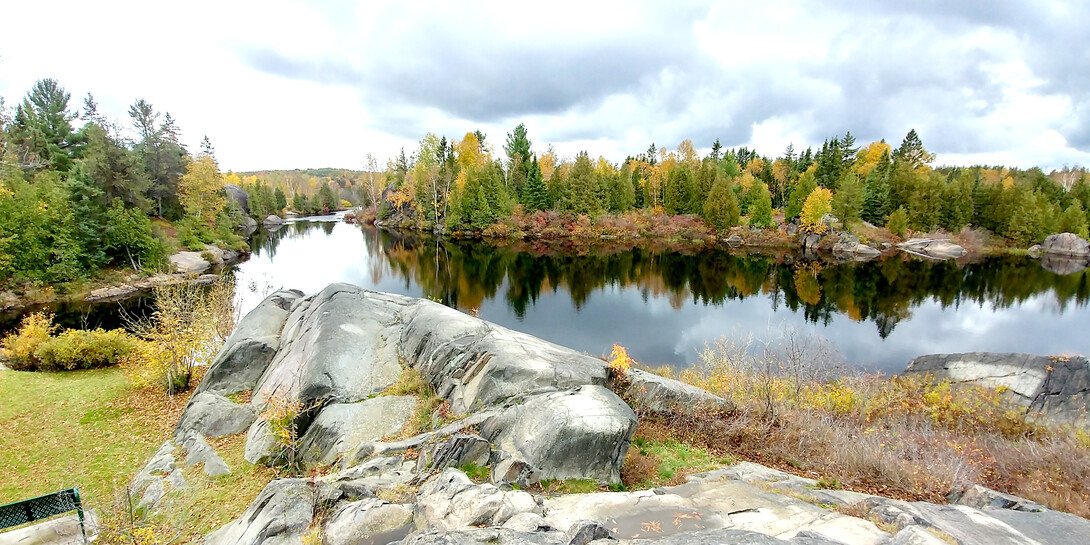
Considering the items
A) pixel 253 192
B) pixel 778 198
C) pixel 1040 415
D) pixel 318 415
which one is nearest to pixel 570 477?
pixel 318 415

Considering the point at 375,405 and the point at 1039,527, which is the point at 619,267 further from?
the point at 1039,527

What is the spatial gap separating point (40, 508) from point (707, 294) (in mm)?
40874

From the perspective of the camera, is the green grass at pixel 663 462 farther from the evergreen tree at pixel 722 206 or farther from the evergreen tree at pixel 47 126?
the evergreen tree at pixel 722 206

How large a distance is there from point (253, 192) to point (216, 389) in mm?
101106

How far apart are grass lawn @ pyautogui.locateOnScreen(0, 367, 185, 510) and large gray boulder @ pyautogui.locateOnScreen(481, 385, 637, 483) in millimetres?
9100

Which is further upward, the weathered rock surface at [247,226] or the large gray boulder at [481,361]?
the weathered rock surface at [247,226]

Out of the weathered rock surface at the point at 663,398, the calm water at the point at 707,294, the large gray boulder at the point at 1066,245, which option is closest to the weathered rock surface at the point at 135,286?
the calm water at the point at 707,294

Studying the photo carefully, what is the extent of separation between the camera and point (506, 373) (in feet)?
40.8

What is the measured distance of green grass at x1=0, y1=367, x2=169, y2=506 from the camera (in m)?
12.2

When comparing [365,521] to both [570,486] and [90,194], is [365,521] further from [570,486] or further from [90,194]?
[90,194]

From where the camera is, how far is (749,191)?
8169 centimetres

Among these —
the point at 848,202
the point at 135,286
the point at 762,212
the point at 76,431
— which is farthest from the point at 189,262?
the point at 848,202

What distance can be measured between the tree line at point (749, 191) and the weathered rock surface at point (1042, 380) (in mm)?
56228

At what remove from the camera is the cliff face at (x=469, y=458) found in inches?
284
